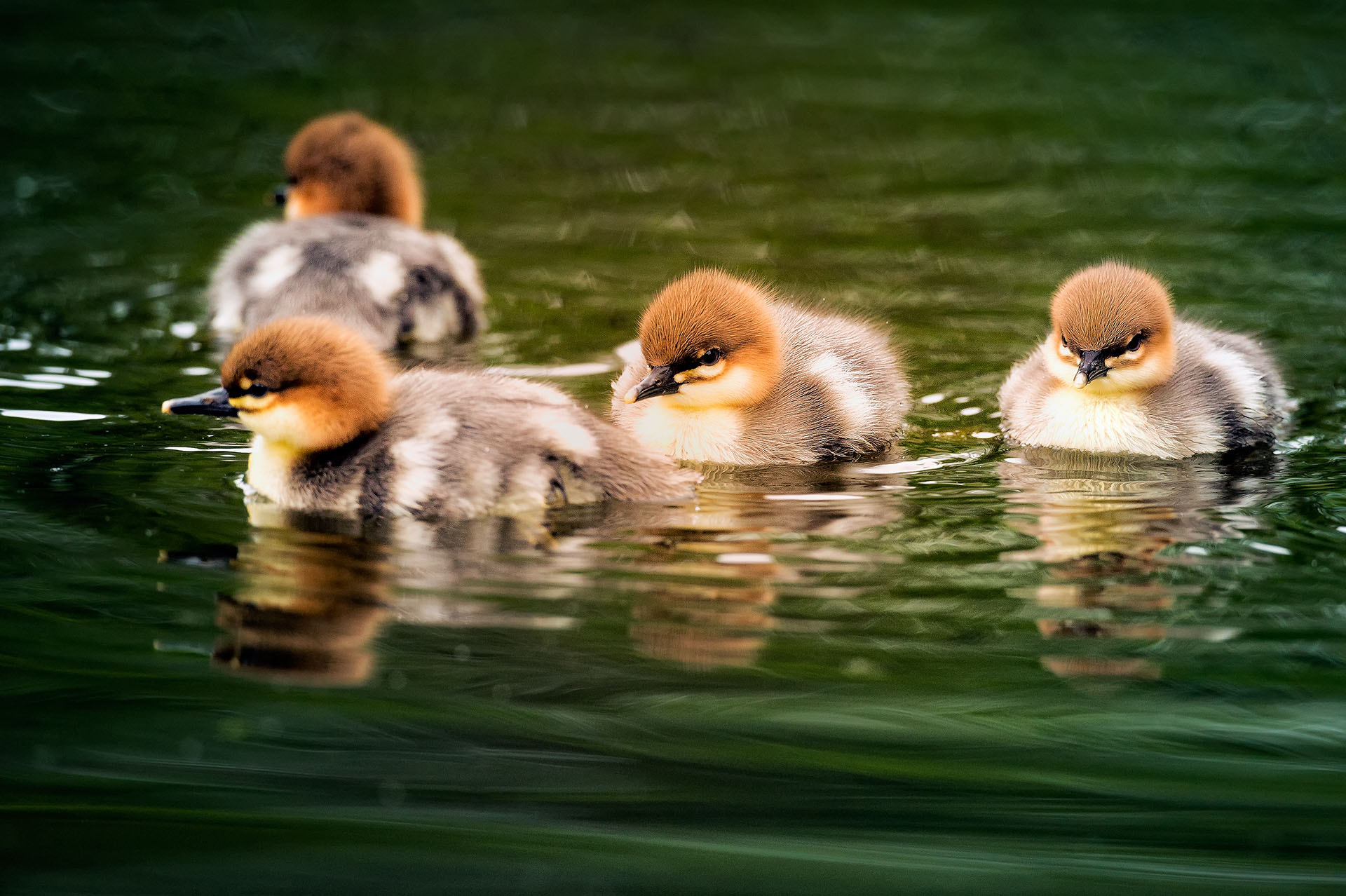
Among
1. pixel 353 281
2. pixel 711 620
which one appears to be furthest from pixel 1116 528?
pixel 353 281

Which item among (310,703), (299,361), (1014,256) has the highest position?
(1014,256)

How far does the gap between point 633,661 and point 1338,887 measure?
4.46 feet

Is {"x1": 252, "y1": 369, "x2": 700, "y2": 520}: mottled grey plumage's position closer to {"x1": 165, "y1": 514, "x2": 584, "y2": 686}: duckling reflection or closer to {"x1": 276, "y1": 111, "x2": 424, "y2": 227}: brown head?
{"x1": 165, "y1": 514, "x2": 584, "y2": 686}: duckling reflection

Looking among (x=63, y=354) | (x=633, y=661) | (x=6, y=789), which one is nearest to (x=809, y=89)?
(x=63, y=354)

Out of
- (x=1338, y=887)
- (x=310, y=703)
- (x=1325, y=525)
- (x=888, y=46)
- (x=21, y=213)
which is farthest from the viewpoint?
(x=888, y=46)

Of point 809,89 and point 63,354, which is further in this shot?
point 809,89

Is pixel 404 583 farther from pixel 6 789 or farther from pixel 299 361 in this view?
pixel 6 789

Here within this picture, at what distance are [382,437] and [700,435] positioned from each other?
95cm

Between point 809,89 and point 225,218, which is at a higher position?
point 809,89

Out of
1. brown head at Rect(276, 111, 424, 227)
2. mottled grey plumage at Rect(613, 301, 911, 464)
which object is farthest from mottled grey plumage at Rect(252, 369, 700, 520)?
brown head at Rect(276, 111, 424, 227)

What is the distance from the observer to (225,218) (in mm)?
8273

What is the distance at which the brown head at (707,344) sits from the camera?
4.79 metres

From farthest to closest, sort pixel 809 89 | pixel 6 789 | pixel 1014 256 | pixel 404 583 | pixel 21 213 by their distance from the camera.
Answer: pixel 809 89
pixel 21 213
pixel 1014 256
pixel 404 583
pixel 6 789

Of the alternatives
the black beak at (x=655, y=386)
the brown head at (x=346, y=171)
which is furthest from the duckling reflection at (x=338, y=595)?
the brown head at (x=346, y=171)
